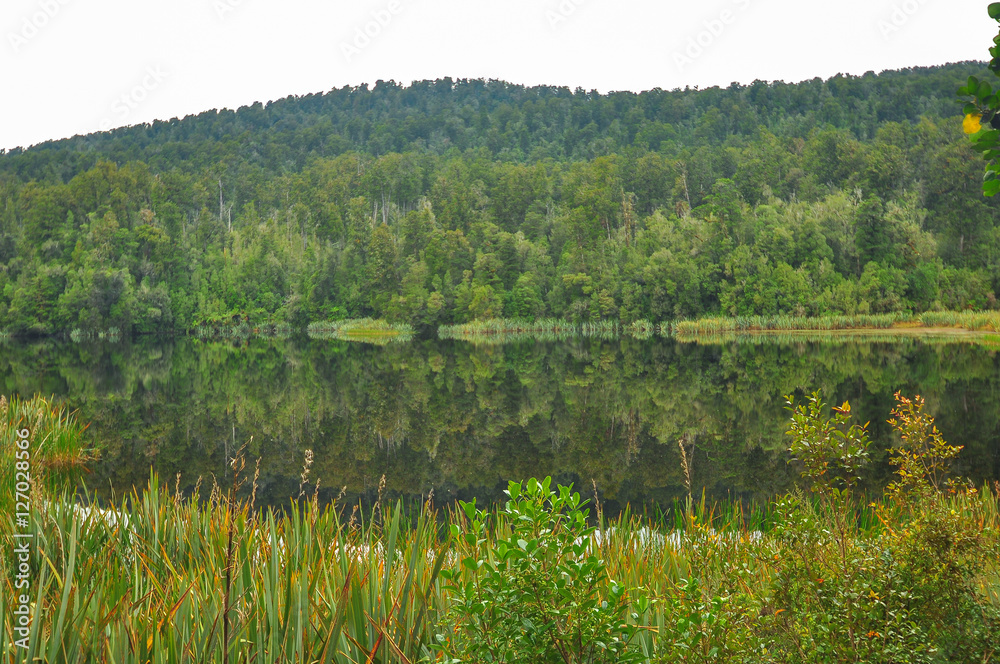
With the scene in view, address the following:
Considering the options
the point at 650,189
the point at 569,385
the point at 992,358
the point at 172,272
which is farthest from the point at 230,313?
the point at 992,358

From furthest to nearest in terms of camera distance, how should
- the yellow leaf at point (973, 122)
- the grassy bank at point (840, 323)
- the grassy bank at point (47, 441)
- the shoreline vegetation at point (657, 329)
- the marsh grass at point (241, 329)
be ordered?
the marsh grass at point (241, 329) → the shoreline vegetation at point (657, 329) → the grassy bank at point (840, 323) → the grassy bank at point (47, 441) → the yellow leaf at point (973, 122)

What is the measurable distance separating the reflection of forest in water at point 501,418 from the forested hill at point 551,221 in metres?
30.6

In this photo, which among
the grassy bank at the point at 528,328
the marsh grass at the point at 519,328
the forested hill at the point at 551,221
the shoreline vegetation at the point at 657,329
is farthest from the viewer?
the marsh grass at the point at 519,328

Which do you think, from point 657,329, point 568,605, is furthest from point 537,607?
point 657,329

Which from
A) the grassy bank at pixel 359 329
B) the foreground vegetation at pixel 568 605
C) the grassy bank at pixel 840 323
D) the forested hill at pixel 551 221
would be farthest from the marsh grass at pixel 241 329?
the foreground vegetation at pixel 568 605

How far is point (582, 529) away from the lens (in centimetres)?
214

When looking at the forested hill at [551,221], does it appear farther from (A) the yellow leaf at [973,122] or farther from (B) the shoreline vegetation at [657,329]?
(A) the yellow leaf at [973,122]

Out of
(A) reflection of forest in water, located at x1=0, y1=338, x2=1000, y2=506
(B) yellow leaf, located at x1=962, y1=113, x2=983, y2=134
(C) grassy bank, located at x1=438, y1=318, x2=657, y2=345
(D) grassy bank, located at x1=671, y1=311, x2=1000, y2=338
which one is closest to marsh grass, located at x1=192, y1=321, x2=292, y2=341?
(C) grassy bank, located at x1=438, y1=318, x2=657, y2=345

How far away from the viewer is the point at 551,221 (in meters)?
77.6

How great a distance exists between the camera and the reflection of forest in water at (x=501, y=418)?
9.52 meters

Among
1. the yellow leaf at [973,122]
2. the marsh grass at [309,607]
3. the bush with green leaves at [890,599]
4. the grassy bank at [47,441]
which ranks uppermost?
the yellow leaf at [973,122]

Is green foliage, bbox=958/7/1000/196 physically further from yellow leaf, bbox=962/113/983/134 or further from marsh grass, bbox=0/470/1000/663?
marsh grass, bbox=0/470/1000/663

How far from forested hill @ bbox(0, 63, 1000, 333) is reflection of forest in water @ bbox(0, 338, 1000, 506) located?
3065 centimetres

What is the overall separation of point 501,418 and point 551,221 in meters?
65.1
